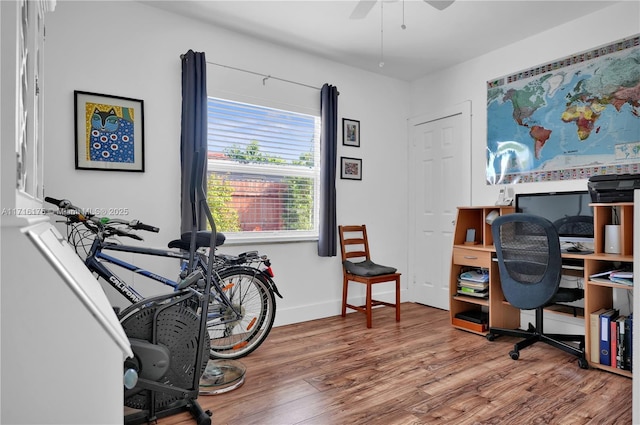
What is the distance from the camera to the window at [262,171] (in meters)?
3.26

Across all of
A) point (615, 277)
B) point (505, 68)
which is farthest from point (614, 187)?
point (505, 68)

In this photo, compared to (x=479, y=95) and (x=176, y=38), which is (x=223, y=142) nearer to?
(x=176, y=38)

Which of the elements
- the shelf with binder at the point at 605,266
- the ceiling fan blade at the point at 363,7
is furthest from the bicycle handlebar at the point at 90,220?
the shelf with binder at the point at 605,266

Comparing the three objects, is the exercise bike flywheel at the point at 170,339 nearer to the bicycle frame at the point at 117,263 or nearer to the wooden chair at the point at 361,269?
the bicycle frame at the point at 117,263

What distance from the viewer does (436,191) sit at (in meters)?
4.19

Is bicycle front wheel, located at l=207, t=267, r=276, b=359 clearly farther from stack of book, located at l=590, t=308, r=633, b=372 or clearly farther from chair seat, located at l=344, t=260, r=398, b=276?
stack of book, located at l=590, t=308, r=633, b=372

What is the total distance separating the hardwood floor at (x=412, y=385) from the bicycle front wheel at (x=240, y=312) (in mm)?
132

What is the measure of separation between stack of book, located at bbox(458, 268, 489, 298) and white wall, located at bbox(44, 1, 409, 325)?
1133 mm

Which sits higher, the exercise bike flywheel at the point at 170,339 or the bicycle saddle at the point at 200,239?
the bicycle saddle at the point at 200,239

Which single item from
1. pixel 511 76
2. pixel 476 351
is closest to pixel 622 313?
pixel 476 351

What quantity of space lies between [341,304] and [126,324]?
97.5 inches

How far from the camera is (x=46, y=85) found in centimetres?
254

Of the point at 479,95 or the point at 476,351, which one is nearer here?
the point at 476,351

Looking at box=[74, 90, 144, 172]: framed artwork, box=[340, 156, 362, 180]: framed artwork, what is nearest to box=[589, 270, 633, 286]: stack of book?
box=[340, 156, 362, 180]: framed artwork
